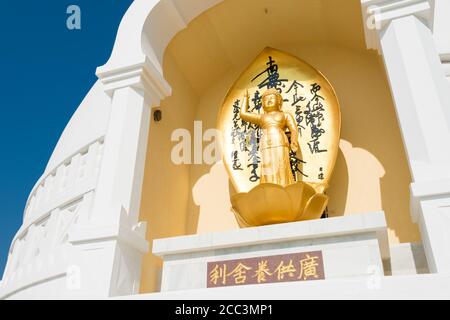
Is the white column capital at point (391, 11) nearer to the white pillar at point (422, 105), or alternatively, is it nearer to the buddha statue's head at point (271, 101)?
the white pillar at point (422, 105)

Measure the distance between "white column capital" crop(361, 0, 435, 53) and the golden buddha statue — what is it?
1298 millimetres

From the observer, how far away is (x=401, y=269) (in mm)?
3154

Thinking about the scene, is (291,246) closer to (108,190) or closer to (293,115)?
(108,190)

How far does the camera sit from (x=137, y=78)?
3926 millimetres

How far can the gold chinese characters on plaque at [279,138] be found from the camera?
3568 millimetres

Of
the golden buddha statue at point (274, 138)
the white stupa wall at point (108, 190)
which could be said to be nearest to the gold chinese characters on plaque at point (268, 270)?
the white stupa wall at point (108, 190)

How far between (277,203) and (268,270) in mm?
698

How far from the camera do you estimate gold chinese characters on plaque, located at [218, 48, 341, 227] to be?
3.57 metres

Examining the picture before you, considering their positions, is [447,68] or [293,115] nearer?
[447,68]

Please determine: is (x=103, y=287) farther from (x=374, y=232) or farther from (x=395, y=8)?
(x=395, y=8)

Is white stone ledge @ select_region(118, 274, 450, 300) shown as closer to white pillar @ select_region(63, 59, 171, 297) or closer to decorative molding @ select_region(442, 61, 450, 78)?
white pillar @ select_region(63, 59, 171, 297)

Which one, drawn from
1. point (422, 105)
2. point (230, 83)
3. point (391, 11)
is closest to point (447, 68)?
point (391, 11)

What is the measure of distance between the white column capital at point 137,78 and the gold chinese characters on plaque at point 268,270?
6.16 ft
